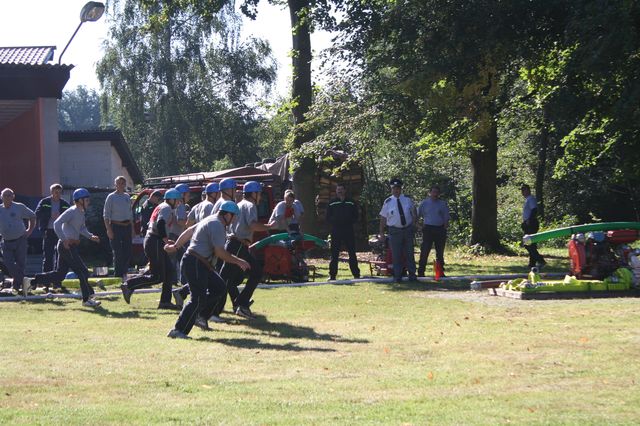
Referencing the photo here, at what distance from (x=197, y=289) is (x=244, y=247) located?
2061mm

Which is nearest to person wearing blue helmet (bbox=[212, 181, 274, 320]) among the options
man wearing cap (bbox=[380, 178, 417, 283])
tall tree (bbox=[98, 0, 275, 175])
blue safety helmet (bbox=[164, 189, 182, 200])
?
blue safety helmet (bbox=[164, 189, 182, 200])

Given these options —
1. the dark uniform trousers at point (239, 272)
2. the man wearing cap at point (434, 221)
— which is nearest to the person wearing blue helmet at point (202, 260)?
the dark uniform trousers at point (239, 272)

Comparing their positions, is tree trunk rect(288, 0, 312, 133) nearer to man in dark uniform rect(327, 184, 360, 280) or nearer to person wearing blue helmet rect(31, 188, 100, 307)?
man in dark uniform rect(327, 184, 360, 280)

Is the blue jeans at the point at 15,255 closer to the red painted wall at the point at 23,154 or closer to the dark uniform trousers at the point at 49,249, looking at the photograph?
the dark uniform trousers at the point at 49,249

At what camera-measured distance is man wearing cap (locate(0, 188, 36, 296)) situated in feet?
61.0

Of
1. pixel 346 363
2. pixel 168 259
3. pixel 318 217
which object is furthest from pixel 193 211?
pixel 318 217

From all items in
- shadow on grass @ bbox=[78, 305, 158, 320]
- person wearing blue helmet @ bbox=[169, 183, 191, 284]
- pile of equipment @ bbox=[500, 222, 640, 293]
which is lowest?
shadow on grass @ bbox=[78, 305, 158, 320]

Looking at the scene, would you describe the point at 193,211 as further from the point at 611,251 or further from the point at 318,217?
the point at 318,217

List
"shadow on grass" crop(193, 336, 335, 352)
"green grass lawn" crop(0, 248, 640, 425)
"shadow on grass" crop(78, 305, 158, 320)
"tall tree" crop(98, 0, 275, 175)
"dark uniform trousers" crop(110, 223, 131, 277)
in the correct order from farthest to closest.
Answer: "tall tree" crop(98, 0, 275, 175) → "dark uniform trousers" crop(110, 223, 131, 277) → "shadow on grass" crop(78, 305, 158, 320) → "shadow on grass" crop(193, 336, 335, 352) → "green grass lawn" crop(0, 248, 640, 425)

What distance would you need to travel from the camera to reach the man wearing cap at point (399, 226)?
1995 centimetres

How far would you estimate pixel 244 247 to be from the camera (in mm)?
14914

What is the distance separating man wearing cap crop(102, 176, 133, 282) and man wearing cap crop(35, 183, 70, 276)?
90 centimetres

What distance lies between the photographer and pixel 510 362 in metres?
10.1

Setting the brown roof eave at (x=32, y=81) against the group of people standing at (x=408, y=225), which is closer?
the group of people standing at (x=408, y=225)
